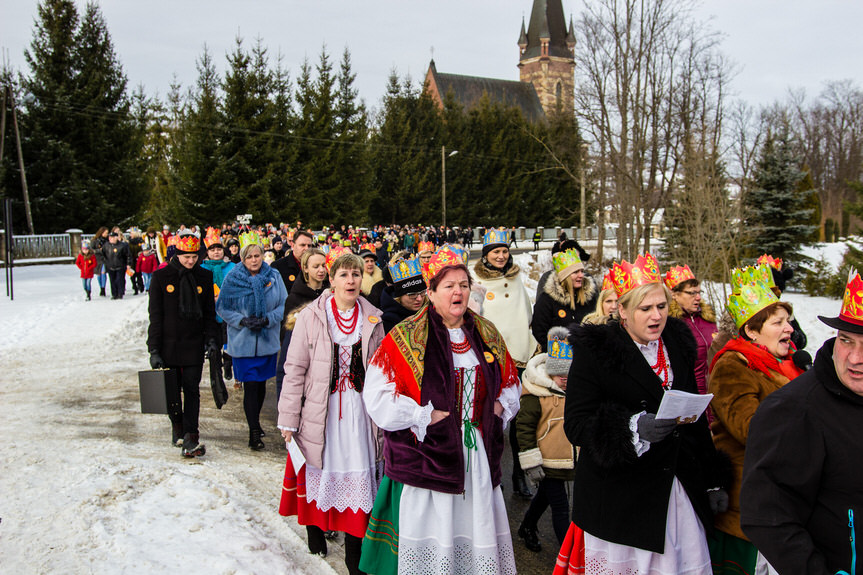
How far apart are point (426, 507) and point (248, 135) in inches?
1553

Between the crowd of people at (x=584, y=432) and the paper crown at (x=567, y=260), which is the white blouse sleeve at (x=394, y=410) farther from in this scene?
the paper crown at (x=567, y=260)

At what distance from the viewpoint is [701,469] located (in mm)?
3150

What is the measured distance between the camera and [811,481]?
2109mm

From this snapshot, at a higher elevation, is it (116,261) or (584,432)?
(116,261)

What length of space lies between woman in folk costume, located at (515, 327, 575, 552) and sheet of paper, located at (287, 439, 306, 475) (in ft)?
4.59

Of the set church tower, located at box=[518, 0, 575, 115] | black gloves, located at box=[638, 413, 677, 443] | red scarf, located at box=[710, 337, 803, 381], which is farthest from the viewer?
church tower, located at box=[518, 0, 575, 115]

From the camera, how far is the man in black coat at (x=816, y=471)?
2080mm

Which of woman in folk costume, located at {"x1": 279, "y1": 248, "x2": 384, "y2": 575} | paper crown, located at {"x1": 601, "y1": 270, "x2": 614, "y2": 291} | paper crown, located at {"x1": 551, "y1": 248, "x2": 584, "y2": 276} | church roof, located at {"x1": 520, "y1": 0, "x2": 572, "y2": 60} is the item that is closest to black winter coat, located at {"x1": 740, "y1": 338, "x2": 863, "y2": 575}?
paper crown, located at {"x1": 601, "y1": 270, "x2": 614, "y2": 291}

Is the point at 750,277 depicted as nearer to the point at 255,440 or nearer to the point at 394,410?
the point at 394,410

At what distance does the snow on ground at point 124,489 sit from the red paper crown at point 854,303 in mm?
3426

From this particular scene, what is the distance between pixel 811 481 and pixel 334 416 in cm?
291

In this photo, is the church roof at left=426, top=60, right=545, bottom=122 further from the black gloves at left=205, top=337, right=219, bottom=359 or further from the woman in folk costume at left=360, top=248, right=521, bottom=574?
the woman in folk costume at left=360, top=248, right=521, bottom=574

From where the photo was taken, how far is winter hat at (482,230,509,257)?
675cm

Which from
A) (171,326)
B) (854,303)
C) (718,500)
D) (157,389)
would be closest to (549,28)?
(171,326)
